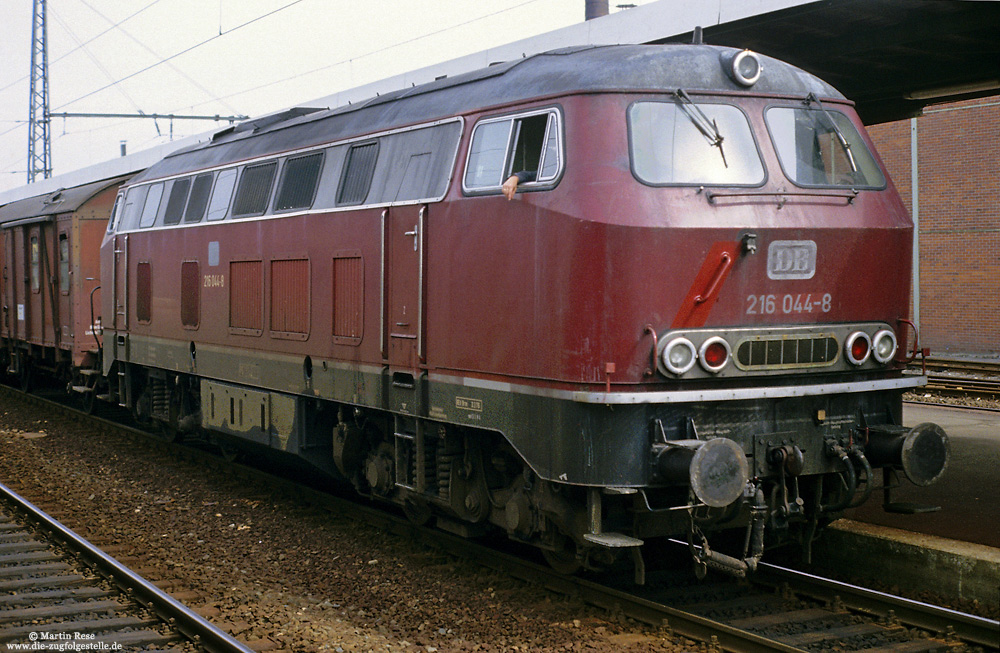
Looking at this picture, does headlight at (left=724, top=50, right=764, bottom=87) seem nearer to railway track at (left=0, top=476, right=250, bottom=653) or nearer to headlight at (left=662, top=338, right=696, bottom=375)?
headlight at (left=662, top=338, right=696, bottom=375)

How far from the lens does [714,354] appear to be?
6426mm

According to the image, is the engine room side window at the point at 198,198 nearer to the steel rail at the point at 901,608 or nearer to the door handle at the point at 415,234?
the door handle at the point at 415,234

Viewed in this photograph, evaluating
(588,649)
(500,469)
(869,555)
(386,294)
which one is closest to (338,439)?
(386,294)

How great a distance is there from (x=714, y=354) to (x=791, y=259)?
87 cm

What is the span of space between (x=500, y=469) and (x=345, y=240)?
2.64 meters

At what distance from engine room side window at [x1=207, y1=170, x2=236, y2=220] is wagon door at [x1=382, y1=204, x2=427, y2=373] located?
11.5 feet

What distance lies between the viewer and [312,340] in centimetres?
935

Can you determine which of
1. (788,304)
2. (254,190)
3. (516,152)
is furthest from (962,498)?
(254,190)

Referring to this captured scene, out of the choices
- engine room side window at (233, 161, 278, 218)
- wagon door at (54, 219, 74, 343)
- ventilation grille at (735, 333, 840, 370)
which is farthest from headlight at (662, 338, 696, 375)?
wagon door at (54, 219, 74, 343)

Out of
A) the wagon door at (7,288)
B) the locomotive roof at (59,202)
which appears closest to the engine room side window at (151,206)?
the locomotive roof at (59,202)

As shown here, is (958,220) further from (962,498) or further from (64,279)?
(64,279)

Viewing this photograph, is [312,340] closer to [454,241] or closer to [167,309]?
[454,241]

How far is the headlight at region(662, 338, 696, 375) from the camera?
6.27 meters

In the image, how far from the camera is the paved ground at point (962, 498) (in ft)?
25.1
